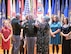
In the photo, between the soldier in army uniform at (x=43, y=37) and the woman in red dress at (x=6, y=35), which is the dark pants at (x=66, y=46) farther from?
the woman in red dress at (x=6, y=35)

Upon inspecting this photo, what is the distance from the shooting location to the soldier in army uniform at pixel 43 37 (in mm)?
6754

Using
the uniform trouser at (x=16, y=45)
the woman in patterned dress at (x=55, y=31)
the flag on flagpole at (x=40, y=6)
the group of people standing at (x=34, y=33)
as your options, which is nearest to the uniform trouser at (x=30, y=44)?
the group of people standing at (x=34, y=33)

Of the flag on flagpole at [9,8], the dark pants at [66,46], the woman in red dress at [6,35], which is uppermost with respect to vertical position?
the flag on flagpole at [9,8]

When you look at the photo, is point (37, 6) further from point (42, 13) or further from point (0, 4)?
point (0, 4)

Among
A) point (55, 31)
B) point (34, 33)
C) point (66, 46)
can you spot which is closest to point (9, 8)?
point (34, 33)

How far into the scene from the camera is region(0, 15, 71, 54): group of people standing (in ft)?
22.2

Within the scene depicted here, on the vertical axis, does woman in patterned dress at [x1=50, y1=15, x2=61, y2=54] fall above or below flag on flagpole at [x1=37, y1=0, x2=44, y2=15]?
below

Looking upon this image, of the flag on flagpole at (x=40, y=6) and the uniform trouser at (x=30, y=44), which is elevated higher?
the flag on flagpole at (x=40, y=6)

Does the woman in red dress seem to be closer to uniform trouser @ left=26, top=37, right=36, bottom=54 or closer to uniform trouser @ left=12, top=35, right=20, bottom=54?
uniform trouser @ left=12, top=35, right=20, bottom=54

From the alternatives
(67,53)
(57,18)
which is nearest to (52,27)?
(57,18)

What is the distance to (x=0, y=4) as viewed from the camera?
23.0ft

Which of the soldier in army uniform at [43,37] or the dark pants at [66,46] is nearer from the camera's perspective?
the soldier in army uniform at [43,37]

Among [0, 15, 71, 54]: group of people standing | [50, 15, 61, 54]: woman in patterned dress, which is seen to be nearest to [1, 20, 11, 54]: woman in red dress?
[0, 15, 71, 54]: group of people standing

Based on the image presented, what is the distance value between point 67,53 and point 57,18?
35.0 inches
